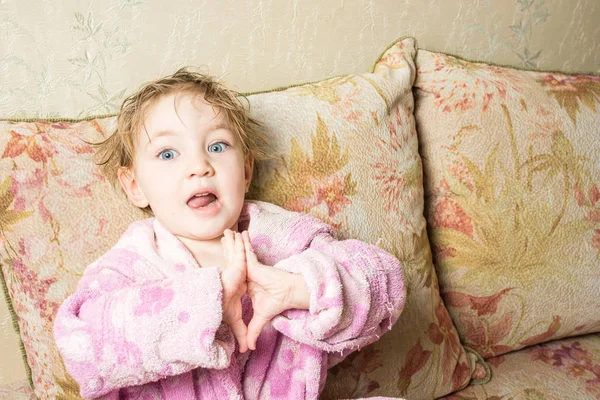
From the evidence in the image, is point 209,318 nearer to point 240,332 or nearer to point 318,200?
point 240,332

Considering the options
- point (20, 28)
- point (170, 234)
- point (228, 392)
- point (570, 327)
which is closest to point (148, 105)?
point (170, 234)

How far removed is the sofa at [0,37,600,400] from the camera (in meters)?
0.95

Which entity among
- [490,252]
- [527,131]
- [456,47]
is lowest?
[490,252]

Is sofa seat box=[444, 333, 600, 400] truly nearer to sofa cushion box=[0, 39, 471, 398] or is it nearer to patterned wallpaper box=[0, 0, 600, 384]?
sofa cushion box=[0, 39, 471, 398]

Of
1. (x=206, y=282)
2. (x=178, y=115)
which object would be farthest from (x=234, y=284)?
(x=178, y=115)

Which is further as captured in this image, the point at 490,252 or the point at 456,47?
the point at 456,47

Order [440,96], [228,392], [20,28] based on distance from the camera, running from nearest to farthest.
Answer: [228,392] → [20,28] → [440,96]

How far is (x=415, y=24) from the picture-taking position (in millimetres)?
→ 1446

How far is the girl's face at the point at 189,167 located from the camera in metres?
0.90

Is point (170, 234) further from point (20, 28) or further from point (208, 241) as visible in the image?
point (20, 28)

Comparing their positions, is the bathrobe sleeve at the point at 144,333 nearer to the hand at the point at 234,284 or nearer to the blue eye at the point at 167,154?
the hand at the point at 234,284

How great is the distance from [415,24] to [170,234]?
84 centimetres

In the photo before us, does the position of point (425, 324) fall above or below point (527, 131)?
below

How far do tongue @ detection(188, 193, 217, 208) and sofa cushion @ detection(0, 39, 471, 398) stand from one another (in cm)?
14
